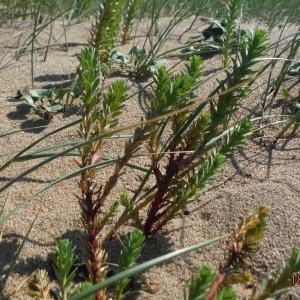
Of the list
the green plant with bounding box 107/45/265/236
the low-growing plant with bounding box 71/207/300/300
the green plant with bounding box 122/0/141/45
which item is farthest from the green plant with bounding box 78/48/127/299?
the green plant with bounding box 122/0/141/45

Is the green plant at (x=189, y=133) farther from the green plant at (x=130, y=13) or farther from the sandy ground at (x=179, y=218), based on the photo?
the green plant at (x=130, y=13)

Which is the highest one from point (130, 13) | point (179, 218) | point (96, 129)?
point (130, 13)

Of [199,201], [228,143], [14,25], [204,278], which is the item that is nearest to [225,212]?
[199,201]

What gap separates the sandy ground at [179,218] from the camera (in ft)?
4.16

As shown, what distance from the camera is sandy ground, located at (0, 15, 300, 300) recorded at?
1267mm

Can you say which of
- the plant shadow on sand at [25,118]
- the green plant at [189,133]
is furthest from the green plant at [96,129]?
the plant shadow on sand at [25,118]

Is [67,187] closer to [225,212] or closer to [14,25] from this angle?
[225,212]

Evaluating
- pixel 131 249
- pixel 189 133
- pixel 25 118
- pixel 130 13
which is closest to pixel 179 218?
pixel 189 133

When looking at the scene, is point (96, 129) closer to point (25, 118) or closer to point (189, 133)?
point (189, 133)

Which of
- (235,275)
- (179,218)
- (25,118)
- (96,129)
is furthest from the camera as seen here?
(25,118)

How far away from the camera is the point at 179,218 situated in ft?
4.67

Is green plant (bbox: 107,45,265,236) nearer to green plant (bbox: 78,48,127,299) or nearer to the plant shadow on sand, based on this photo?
green plant (bbox: 78,48,127,299)

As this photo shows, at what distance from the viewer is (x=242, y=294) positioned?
1.19 meters

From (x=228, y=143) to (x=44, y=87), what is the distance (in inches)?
47.0
